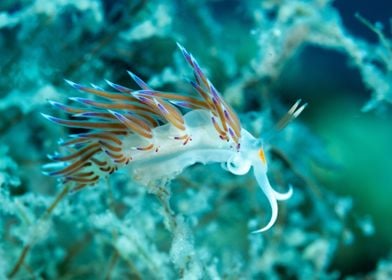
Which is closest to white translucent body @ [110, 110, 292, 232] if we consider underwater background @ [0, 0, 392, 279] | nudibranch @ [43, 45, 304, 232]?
nudibranch @ [43, 45, 304, 232]

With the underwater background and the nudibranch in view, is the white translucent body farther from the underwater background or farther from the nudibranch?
the underwater background

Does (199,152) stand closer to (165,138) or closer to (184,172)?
(165,138)

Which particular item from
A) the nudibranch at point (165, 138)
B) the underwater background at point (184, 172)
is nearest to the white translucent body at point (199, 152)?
the nudibranch at point (165, 138)

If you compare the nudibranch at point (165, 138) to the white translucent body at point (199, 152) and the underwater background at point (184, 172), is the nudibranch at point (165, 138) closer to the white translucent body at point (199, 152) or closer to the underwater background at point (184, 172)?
the white translucent body at point (199, 152)

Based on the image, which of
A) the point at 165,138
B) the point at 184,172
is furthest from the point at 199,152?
the point at 184,172

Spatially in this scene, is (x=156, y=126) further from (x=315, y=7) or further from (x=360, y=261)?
(x=360, y=261)

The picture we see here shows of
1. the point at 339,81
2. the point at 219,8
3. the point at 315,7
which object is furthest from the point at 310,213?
the point at 219,8
